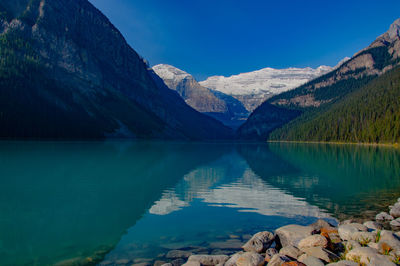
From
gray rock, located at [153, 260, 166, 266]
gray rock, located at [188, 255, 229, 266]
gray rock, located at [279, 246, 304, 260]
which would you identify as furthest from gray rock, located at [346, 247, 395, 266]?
gray rock, located at [153, 260, 166, 266]

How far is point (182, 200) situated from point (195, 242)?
888cm

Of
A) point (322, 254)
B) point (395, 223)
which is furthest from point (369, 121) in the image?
point (322, 254)

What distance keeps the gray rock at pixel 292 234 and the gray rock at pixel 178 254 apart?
393cm

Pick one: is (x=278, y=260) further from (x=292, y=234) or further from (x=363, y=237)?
(x=363, y=237)

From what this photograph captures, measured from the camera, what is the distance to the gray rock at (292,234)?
448 inches

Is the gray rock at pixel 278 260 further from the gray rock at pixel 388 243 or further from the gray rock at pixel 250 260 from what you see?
the gray rock at pixel 388 243

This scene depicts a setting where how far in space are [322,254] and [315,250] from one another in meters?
0.34

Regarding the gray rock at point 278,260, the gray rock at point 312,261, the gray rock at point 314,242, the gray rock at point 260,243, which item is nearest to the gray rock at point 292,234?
the gray rock at point 260,243

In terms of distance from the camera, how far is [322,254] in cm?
905

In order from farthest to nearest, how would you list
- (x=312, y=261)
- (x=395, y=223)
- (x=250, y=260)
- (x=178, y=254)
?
(x=395, y=223)
(x=178, y=254)
(x=250, y=260)
(x=312, y=261)

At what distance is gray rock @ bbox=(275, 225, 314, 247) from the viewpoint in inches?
448

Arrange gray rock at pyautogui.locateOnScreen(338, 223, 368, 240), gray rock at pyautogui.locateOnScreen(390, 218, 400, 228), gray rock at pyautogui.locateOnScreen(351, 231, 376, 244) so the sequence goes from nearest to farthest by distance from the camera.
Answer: gray rock at pyautogui.locateOnScreen(351, 231, 376, 244), gray rock at pyautogui.locateOnScreen(338, 223, 368, 240), gray rock at pyautogui.locateOnScreen(390, 218, 400, 228)

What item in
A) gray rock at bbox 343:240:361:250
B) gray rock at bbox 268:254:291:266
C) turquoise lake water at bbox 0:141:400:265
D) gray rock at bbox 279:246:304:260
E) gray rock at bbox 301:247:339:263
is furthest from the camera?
turquoise lake water at bbox 0:141:400:265

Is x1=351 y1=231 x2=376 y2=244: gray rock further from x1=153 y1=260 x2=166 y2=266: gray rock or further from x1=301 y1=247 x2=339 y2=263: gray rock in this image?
x1=153 y1=260 x2=166 y2=266: gray rock
